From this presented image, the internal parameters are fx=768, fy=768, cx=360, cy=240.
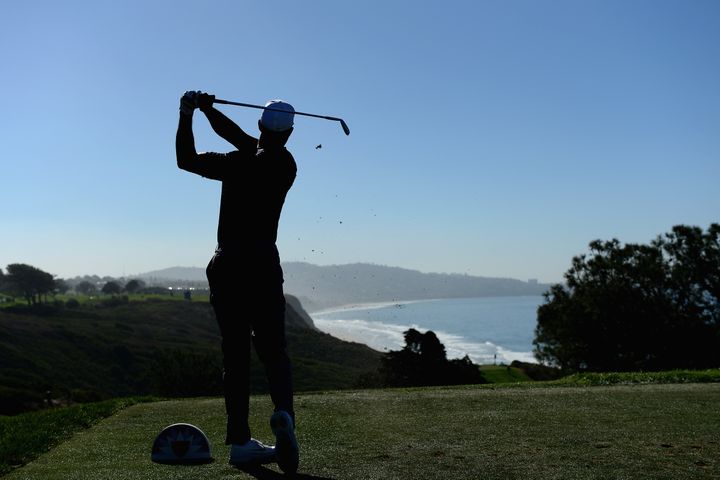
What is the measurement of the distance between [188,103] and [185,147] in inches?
15.2

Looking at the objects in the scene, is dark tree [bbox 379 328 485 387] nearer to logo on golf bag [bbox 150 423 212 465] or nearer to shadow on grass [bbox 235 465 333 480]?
logo on golf bag [bbox 150 423 212 465]

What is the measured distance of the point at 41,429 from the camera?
346 inches

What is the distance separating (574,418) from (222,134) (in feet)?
15.5

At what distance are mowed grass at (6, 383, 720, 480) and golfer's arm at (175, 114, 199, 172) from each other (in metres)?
2.38

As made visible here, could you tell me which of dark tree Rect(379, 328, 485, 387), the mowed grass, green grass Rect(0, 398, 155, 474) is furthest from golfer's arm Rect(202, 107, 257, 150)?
dark tree Rect(379, 328, 485, 387)

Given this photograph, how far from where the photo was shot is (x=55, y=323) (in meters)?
136

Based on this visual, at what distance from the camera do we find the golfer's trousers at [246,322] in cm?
612

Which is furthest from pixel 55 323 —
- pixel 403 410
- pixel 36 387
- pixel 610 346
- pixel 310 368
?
pixel 403 410

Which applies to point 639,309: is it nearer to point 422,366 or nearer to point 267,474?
point 422,366

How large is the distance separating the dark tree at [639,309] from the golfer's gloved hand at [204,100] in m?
53.0

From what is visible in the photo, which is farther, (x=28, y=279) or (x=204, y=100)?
(x=28, y=279)

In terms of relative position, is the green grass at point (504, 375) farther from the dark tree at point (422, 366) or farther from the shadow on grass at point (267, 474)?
the shadow on grass at point (267, 474)

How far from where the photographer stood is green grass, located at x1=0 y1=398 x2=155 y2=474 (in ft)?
23.5

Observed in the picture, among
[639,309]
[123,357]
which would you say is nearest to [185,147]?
[639,309]
